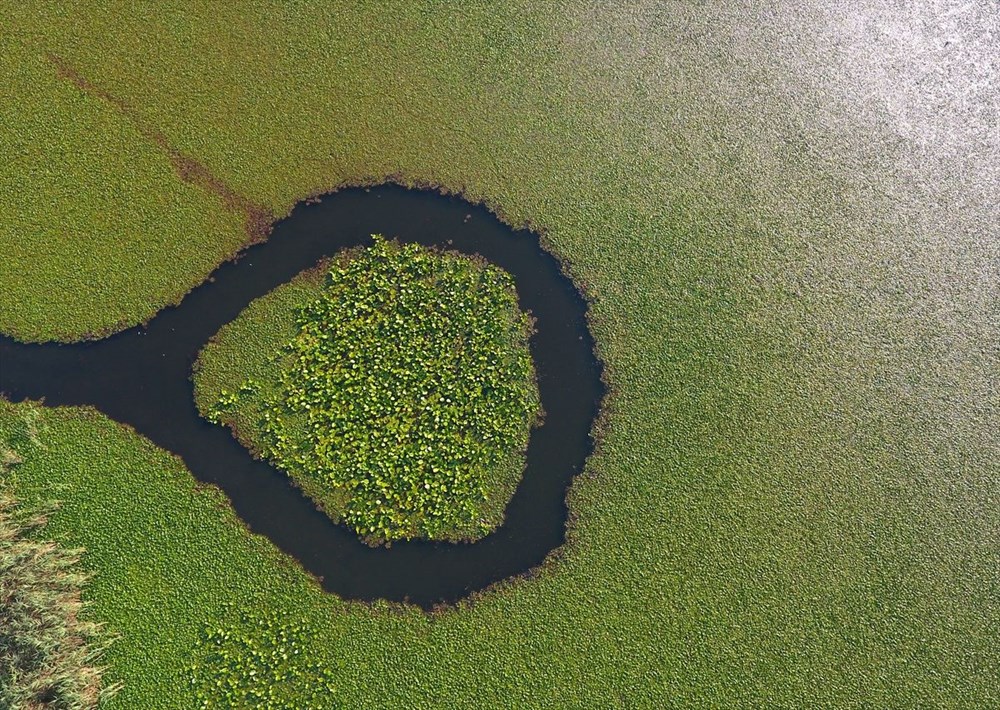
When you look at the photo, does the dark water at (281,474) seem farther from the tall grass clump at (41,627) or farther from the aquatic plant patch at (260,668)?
the tall grass clump at (41,627)

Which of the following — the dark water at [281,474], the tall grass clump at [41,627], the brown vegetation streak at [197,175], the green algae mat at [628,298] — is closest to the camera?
the tall grass clump at [41,627]

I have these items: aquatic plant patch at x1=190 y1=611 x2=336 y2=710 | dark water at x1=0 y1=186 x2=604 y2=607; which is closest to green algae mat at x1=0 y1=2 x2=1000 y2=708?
aquatic plant patch at x1=190 y1=611 x2=336 y2=710

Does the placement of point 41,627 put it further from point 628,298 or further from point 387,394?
point 628,298

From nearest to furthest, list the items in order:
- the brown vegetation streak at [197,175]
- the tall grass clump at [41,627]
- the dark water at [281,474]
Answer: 1. the tall grass clump at [41,627]
2. the dark water at [281,474]
3. the brown vegetation streak at [197,175]

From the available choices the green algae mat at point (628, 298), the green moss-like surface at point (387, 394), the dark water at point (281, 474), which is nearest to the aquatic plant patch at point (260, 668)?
the green algae mat at point (628, 298)

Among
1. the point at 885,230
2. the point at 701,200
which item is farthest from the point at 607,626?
the point at 885,230

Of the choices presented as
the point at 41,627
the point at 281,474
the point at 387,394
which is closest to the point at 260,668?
the point at 281,474

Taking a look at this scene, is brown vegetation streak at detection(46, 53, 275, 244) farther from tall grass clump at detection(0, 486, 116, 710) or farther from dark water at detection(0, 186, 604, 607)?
tall grass clump at detection(0, 486, 116, 710)
